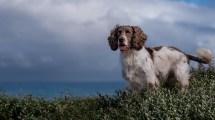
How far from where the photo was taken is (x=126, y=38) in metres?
14.5

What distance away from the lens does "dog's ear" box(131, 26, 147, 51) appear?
1455 cm

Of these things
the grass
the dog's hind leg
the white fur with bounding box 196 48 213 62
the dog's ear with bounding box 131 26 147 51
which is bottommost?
the grass

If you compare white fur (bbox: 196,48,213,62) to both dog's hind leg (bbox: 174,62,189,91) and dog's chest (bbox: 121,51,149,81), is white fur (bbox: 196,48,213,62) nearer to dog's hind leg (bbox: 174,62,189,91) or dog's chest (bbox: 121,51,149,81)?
dog's hind leg (bbox: 174,62,189,91)

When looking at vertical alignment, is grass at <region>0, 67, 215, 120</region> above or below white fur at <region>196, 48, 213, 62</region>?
below

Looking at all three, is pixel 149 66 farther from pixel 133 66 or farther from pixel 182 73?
pixel 182 73

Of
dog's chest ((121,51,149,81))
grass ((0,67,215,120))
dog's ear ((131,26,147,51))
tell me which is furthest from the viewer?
dog's chest ((121,51,149,81))

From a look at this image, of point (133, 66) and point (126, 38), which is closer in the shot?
point (126, 38)

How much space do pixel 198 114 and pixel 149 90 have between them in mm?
2605

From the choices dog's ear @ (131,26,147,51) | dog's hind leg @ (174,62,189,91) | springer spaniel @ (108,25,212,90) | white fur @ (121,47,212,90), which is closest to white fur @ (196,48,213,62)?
dog's hind leg @ (174,62,189,91)

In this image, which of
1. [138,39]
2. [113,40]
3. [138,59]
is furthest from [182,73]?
[113,40]

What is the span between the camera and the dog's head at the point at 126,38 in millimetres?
14414

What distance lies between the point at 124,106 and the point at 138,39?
1.76 meters

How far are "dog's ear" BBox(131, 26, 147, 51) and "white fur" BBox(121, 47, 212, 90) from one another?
156 millimetres

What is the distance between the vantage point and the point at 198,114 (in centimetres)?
1198
